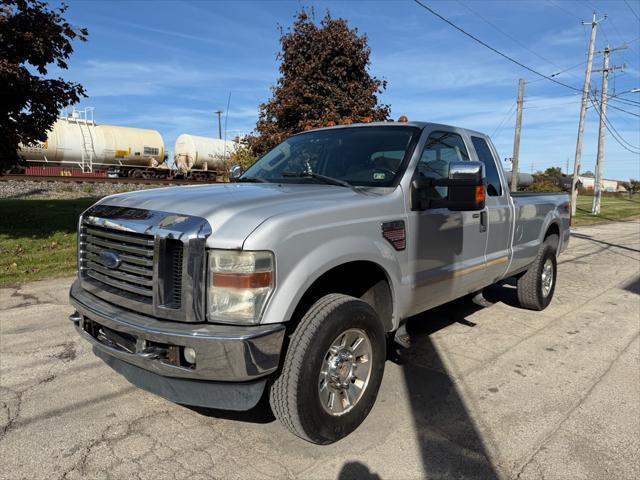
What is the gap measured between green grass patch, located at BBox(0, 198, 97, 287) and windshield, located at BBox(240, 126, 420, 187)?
456cm

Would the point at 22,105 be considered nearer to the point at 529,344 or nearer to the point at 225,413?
the point at 225,413

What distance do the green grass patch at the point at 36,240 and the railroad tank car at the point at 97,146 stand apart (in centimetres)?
1200

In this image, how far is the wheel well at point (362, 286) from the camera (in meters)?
3.13

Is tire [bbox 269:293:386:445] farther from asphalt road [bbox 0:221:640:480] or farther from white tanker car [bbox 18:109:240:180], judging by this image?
white tanker car [bbox 18:109:240:180]

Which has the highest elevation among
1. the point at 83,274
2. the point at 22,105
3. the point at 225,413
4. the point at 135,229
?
the point at 22,105

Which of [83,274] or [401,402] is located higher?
[83,274]

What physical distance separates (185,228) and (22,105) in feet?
23.7

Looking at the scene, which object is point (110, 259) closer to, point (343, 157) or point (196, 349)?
point (196, 349)

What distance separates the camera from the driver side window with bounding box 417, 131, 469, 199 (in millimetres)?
3802

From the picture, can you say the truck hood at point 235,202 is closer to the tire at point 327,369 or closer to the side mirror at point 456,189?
the side mirror at point 456,189

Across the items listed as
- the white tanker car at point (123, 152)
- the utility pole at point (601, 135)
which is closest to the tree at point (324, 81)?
the white tanker car at point (123, 152)

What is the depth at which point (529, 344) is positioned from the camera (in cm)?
479

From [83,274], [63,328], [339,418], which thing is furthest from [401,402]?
[63,328]

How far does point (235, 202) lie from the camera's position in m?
2.79
